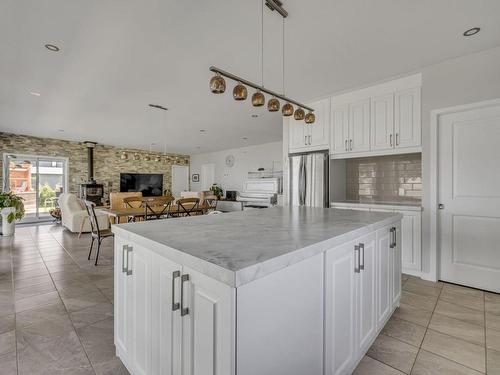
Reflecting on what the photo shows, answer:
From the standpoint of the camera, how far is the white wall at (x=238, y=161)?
26.2ft

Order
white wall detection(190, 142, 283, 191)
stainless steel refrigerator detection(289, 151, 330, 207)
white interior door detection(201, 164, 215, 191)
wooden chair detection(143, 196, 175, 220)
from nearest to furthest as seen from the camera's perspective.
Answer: stainless steel refrigerator detection(289, 151, 330, 207), wooden chair detection(143, 196, 175, 220), white wall detection(190, 142, 283, 191), white interior door detection(201, 164, 215, 191)

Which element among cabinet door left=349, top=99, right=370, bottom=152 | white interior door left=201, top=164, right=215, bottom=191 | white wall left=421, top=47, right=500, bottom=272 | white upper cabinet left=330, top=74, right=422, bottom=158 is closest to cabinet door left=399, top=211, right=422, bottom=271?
white wall left=421, top=47, right=500, bottom=272

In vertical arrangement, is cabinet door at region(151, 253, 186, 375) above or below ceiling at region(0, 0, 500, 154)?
below

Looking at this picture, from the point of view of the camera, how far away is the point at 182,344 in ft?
3.24

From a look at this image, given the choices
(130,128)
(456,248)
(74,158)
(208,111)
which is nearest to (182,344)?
(456,248)

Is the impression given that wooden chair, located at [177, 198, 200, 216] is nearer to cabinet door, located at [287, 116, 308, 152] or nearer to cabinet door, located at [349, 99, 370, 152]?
cabinet door, located at [287, 116, 308, 152]

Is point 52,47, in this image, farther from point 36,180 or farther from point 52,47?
point 36,180

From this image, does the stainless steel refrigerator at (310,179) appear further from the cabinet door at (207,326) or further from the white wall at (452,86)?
the cabinet door at (207,326)

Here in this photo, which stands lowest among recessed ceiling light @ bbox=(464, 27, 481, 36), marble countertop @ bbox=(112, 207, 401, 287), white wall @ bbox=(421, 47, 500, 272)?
marble countertop @ bbox=(112, 207, 401, 287)

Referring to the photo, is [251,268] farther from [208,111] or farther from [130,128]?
[130,128]

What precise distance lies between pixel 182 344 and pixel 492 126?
3.35 metres

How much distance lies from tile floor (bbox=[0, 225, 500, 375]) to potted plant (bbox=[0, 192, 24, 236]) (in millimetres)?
2459

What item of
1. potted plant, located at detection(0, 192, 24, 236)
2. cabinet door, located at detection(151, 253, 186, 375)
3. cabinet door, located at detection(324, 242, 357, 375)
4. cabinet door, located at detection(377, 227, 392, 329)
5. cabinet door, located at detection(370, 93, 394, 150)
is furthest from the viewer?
potted plant, located at detection(0, 192, 24, 236)

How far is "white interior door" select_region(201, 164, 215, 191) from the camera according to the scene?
10133 millimetres
